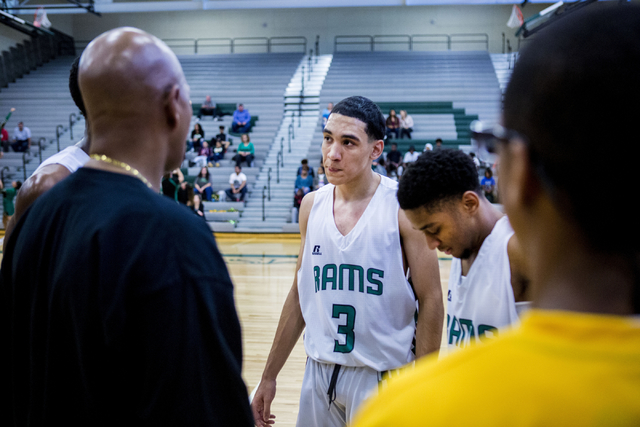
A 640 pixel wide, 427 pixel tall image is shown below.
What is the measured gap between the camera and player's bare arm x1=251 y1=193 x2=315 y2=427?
2.37 meters

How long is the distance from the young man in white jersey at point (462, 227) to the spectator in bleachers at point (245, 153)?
13.3 m

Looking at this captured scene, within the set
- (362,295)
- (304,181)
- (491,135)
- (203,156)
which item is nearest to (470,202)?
(362,295)

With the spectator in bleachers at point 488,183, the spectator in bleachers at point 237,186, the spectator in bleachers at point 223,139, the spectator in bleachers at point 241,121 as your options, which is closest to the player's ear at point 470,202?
the spectator in bleachers at point 488,183

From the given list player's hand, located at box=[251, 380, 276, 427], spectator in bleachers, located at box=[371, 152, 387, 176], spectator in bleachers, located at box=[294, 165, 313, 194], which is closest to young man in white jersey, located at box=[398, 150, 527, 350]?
player's hand, located at box=[251, 380, 276, 427]

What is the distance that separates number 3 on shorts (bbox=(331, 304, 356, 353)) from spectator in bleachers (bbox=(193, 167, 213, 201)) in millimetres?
11527

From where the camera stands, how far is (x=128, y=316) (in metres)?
0.98

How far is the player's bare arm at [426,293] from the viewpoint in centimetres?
215

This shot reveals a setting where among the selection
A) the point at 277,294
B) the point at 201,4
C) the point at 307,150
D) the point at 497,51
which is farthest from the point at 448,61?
the point at 277,294

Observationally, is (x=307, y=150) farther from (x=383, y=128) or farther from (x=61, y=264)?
(x=61, y=264)

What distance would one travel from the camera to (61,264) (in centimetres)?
100

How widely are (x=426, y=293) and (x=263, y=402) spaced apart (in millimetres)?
905

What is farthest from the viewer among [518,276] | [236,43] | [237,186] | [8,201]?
[236,43]

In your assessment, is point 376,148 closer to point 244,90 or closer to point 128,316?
point 128,316

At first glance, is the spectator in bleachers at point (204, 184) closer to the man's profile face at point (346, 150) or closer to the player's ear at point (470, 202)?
the man's profile face at point (346, 150)
